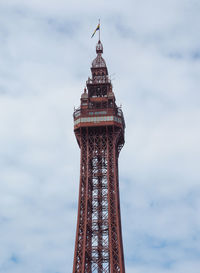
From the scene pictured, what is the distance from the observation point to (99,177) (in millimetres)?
126062

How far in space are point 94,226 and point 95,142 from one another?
19.2 m

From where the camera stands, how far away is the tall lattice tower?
387ft

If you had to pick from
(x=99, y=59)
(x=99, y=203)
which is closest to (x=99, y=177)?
(x=99, y=203)

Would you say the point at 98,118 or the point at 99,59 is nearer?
the point at 98,118

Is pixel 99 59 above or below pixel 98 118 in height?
above

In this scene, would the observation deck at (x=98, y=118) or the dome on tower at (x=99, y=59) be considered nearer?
the observation deck at (x=98, y=118)

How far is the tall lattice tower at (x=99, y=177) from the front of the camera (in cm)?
11794

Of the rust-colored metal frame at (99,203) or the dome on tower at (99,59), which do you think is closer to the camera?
the rust-colored metal frame at (99,203)

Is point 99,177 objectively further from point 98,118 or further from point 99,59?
point 99,59

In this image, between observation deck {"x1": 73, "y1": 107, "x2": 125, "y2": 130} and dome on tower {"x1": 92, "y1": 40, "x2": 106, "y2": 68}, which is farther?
dome on tower {"x1": 92, "y1": 40, "x2": 106, "y2": 68}

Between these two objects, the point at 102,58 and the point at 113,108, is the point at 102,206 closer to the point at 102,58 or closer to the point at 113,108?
the point at 113,108

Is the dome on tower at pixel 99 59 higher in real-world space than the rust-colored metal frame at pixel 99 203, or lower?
higher

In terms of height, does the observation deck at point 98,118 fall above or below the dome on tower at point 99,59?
below

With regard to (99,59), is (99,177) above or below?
below
